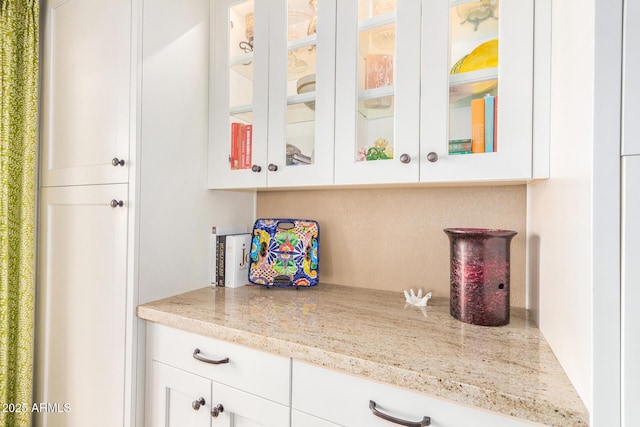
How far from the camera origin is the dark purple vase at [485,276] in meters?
0.99

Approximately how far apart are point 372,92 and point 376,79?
46 millimetres

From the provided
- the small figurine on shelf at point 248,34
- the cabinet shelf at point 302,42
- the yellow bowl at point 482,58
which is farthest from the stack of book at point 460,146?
the small figurine on shelf at point 248,34

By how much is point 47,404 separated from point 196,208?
3.59 feet

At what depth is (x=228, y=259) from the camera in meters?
1.50

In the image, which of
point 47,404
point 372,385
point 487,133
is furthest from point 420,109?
point 47,404

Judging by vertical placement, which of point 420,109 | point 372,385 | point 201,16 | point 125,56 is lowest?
point 372,385

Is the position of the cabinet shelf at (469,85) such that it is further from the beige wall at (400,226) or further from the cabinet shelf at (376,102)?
the beige wall at (400,226)

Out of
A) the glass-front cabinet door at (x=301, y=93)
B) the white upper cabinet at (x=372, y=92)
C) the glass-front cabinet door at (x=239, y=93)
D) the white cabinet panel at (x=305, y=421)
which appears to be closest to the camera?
the white cabinet panel at (x=305, y=421)

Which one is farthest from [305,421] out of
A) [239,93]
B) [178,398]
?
[239,93]

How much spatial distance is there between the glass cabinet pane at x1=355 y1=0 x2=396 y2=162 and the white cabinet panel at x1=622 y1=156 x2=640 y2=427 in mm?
660

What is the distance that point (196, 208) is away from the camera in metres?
1.44

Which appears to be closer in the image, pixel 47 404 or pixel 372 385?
pixel 372 385

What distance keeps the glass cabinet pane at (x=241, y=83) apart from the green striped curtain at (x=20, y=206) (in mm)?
875

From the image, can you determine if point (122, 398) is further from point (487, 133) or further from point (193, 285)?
point (487, 133)
